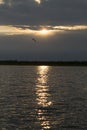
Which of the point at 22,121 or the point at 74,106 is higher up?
the point at 74,106

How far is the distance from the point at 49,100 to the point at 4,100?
592 cm

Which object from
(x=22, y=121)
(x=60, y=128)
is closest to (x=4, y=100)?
(x=22, y=121)

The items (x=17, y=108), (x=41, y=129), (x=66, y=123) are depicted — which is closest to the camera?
(x=41, y=129)

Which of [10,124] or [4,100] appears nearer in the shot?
[10,124]

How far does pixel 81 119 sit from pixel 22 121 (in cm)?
536

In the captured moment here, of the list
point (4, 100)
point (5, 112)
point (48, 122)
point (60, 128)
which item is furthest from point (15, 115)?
point (4, 100)

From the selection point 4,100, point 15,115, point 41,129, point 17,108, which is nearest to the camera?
point 41,129

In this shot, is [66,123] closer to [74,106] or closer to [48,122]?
[48,122]

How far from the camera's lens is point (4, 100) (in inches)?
2099

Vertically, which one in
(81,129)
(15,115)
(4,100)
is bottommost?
(81,129)

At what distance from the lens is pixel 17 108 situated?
46.4 m

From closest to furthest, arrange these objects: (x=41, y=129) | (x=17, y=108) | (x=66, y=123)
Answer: (x=41, y=129) < (x=66, y=123) < (x=17, y=108)

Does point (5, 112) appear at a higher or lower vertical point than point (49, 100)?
lower

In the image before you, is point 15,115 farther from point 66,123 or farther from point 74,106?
point 74,106
